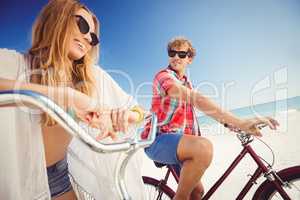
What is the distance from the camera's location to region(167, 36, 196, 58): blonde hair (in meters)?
2.08

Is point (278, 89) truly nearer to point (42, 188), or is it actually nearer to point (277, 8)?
point (277, 8)

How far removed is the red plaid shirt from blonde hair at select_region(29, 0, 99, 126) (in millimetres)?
405

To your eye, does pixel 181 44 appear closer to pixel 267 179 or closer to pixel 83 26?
pixel 83 26

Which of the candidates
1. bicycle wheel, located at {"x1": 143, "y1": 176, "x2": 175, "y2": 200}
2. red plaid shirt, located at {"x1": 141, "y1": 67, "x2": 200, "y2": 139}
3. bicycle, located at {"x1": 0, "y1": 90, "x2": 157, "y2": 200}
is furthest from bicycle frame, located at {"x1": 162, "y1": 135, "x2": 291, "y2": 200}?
bicycle, located at {"x1": 0, "y1": 90, "x2": 157, "y2": 200}

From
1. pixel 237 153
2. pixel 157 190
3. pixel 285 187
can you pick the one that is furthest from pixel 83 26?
pixel 285 187

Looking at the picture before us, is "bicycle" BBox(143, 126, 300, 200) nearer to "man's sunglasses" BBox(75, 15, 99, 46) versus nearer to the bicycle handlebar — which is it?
"man's sunglasses" BBox(75, 15, 99, 46)

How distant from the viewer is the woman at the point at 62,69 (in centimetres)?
74

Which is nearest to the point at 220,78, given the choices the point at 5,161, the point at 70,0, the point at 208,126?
the point at 208,126

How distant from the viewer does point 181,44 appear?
83.3 inches

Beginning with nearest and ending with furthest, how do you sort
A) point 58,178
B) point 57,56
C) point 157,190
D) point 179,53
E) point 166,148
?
1. point 58,178
2. point 57,56
3. point 166,148
4. point 157,190
5. point 179,53

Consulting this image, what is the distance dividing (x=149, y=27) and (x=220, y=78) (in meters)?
0.57

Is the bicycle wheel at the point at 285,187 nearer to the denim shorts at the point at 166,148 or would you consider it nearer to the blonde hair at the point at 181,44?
the denim shorts at the point at 166,148

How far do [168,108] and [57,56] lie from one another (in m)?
0.63

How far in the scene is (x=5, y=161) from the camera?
4.29 ft
